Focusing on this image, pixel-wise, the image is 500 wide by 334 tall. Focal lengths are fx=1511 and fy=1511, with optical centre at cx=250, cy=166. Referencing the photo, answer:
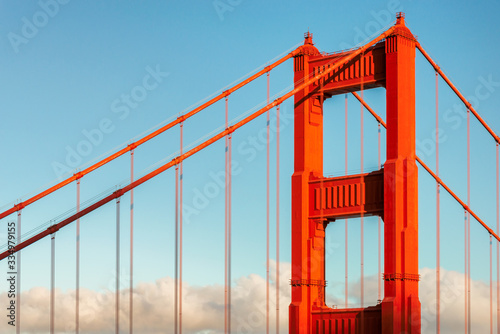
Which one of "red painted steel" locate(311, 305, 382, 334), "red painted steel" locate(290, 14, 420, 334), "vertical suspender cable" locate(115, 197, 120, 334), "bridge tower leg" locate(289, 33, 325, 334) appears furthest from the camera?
"bridge tower leg" locate(289, 33, 325, 334)

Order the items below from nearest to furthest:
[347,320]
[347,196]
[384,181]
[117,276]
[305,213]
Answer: [117,276]
[384,181]
[347,320]
[347,196]
[305,213]

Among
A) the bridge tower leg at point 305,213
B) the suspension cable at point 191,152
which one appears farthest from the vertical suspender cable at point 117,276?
the bridge tower leg at point 305,213

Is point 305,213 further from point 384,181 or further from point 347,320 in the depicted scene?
point 347,320

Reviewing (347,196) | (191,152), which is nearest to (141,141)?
(191,152)

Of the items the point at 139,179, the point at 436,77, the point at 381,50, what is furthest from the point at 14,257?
the point at 436,77

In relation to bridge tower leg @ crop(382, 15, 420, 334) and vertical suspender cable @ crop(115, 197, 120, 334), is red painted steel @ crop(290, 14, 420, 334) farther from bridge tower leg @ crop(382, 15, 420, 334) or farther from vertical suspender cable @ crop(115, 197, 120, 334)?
vertical suspender cable @ crop(115, 197, 120, 334)

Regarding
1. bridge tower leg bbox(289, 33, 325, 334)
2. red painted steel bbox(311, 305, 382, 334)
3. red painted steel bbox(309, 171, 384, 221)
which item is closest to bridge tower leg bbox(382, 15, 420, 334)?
red painted steel bbox(309, 171, 384, 221)

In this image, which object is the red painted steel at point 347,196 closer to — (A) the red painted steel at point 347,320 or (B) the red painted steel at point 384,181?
(B) the red painted steel at point 384,181

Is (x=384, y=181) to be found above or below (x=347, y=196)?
above
